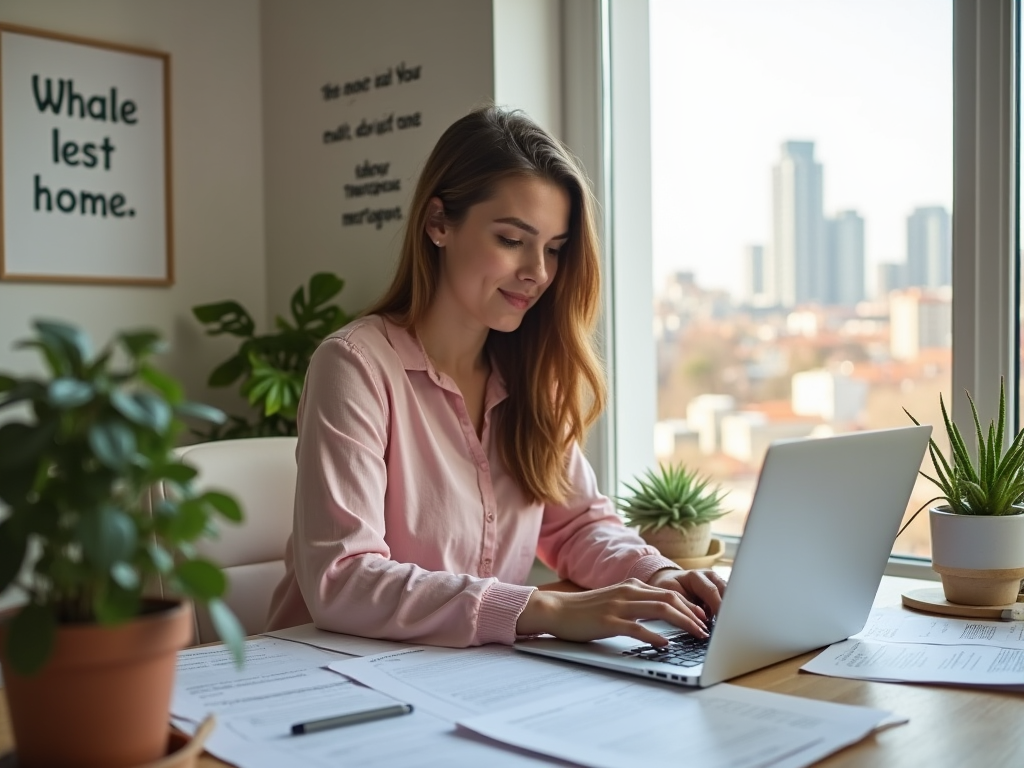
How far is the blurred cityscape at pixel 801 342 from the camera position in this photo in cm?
198

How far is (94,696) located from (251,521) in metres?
1.04

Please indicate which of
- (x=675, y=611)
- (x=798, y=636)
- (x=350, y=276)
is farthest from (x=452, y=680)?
(x=350, y=276)

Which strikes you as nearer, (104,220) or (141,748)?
(141,748)

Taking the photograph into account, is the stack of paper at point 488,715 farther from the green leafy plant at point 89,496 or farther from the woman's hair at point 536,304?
the woman's hair at point 536,304

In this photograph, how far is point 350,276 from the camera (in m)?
2.69

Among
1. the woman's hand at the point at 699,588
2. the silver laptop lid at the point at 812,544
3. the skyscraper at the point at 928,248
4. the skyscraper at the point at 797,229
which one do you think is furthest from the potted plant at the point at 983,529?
the skyscraper at the point at 797,229

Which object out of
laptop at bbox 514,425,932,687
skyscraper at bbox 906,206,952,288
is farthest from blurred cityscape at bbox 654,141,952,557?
laptop at bbox 514,425,932,687

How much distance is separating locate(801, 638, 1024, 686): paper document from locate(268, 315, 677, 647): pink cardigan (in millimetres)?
357

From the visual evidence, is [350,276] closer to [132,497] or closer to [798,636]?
[798,636]

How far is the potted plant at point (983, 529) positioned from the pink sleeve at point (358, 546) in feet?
2.01

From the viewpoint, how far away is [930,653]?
50.7 inches

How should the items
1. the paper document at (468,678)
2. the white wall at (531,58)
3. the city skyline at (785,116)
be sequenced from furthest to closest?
1. the white wall at (531,58)
2. the city skyline at (785,116)
3. the paper document at (468,678)

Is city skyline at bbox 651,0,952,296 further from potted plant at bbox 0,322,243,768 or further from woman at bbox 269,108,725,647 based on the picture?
potted plant at bbox 0,322,243,768

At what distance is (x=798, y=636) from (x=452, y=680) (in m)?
0.41
